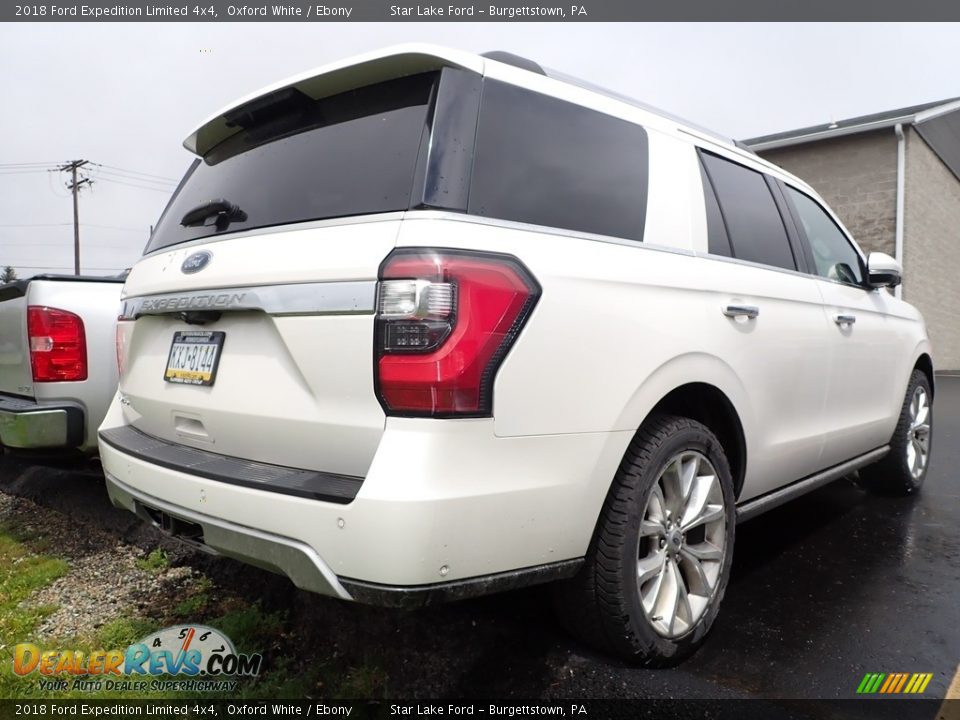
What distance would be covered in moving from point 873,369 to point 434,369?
3090mm

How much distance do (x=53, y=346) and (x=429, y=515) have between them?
8.88 ft

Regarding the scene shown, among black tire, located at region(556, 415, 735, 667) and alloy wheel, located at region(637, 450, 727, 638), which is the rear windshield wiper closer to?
black tire, located at region(556, 415, 735, 667)

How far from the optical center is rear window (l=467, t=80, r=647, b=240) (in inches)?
74.0

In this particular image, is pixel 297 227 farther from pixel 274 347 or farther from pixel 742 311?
pixel 742 311

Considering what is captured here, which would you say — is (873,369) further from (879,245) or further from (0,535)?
(879,245)

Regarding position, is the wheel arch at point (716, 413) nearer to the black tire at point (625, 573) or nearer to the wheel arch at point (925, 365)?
the black tire at point (625, 573)

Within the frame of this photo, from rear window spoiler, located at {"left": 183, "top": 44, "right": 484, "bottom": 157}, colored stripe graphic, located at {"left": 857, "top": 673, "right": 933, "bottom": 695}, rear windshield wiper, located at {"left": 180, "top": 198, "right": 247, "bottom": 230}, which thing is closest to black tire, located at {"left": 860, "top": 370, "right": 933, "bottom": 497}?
colored stripe graphic, located at {"left": 857, "top": 673, "right": 933, "bottom": 695}

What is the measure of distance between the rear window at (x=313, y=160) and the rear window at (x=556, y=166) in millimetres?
193

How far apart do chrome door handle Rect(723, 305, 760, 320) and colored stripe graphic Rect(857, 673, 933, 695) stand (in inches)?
51.4

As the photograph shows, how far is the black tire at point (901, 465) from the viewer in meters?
4.23

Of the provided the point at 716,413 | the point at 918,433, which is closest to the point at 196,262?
the point at 716,413

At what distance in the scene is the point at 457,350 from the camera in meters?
1.63

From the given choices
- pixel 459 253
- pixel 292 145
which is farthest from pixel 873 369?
pixel 292 145

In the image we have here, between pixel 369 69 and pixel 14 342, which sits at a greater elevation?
pixel 369 69
